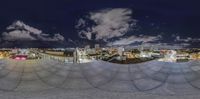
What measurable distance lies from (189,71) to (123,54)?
0.99m

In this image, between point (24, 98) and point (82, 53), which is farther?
point (82, 53)

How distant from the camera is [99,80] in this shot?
149 inches

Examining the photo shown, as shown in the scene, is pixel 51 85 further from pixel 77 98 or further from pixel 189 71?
pixel 189 71

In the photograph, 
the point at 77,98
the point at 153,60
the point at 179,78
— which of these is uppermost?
the point at 153,60

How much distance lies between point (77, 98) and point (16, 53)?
1.10 metres

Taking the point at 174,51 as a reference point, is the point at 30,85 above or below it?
below

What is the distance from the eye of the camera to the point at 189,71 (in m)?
3.84

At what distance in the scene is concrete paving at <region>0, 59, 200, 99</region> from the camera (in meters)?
3.65

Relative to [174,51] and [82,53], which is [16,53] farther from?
[174,51]

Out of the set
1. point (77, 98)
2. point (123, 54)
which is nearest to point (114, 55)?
point (123, 54)

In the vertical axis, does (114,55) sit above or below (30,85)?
above

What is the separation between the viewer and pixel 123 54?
3.92 m

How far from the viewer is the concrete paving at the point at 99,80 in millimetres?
3646

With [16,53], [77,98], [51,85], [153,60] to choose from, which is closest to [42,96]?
[51,85]
